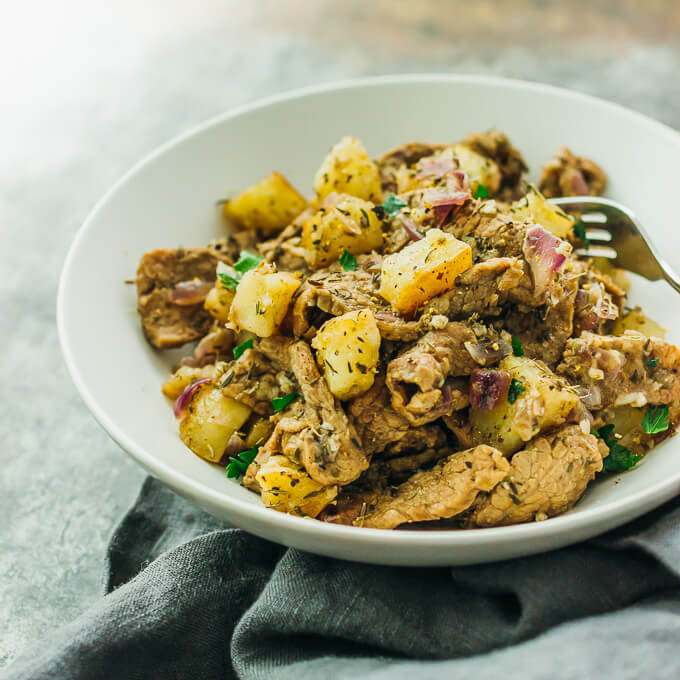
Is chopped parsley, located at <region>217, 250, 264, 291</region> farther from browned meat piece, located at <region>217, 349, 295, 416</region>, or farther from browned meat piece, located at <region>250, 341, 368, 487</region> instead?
browned meat piece, located at <region>250, 341, 368, 487</region>

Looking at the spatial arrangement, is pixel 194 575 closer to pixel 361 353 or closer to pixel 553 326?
pixel 361 353

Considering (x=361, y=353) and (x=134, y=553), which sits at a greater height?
(x=361, y=353)

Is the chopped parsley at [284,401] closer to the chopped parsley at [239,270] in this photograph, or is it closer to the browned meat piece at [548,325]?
the chopped parsley at [239,270]

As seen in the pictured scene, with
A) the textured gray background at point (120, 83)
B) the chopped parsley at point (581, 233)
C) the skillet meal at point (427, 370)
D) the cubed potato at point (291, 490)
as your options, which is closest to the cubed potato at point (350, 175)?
the skillet meal at point (427, 370)

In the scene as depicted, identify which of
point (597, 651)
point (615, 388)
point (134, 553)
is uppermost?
point (615, 388)

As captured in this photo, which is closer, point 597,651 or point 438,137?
point 597,651

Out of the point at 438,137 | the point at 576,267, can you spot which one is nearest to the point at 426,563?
the point at 576,267

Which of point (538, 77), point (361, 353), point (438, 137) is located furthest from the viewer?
point (538, 77)

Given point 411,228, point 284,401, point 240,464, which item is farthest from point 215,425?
point 411,228
